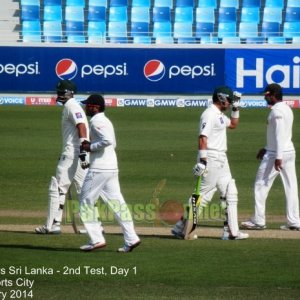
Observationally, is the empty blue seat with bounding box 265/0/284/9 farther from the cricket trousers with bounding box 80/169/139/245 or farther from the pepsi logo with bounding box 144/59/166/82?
the cricket trousers with bounding box 80/169/139/245

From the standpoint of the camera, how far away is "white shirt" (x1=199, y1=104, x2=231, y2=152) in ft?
43.6

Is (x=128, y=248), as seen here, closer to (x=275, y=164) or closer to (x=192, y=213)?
(x=192, y=213)

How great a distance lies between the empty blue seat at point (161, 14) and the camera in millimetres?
40656

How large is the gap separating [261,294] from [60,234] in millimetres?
4372

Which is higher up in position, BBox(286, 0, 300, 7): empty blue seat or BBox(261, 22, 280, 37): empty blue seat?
BBox(286, 0, 300, 7): empty blue seat

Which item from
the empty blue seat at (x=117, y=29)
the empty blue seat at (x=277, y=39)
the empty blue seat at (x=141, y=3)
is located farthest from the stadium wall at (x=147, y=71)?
the empty blue seat at (x=141, y=3)

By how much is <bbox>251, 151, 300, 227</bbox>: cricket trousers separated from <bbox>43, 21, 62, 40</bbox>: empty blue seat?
85.8ft

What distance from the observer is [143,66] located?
113 ft

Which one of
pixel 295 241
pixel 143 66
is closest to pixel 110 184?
pixel 295 241

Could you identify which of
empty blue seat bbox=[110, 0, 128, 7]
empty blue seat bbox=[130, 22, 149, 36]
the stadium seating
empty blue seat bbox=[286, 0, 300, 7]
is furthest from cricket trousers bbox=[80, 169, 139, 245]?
empty blue seat bbox=[286, 0, 300, 7]

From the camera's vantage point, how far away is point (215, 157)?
13.4 meters

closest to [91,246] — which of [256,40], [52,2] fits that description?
[256,40]

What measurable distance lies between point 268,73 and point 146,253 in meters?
22.5

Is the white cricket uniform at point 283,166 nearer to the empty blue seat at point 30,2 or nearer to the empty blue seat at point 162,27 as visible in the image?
the empty blue seat at point 162,27
